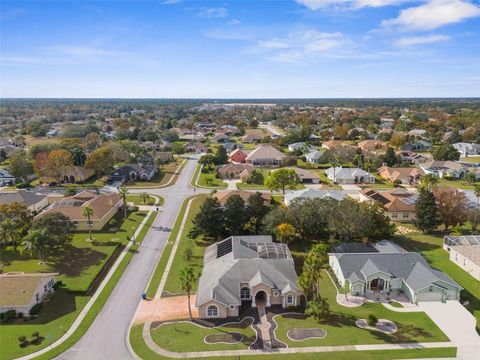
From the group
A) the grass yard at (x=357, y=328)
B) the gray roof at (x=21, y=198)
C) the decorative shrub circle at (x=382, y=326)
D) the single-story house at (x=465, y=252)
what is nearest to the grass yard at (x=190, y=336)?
the grass yard at (x=357, y=328)

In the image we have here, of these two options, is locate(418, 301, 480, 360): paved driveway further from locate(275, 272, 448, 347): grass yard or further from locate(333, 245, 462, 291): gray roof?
locate(333, 245, 462, 291): gray roof

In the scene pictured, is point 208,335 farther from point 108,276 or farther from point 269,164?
point 269,164

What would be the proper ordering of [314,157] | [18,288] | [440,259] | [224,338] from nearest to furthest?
[224,338], [18,288], [440,259], [314,157]

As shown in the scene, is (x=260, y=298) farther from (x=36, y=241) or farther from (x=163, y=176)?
(x=163, y=176)

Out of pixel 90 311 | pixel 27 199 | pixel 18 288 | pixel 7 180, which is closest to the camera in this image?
pixel 90 311

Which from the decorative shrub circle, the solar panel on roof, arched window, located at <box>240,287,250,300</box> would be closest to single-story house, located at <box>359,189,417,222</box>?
the solar panel on roof

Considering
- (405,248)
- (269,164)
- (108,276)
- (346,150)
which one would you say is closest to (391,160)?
(346,150)

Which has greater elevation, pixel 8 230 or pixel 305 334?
pixel 8 230

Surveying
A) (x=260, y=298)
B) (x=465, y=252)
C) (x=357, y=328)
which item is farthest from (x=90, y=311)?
(x=465, y=252)
